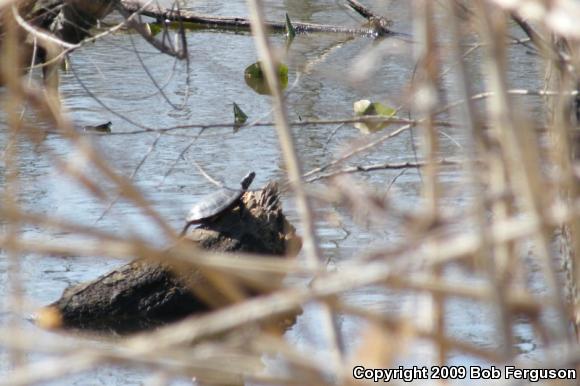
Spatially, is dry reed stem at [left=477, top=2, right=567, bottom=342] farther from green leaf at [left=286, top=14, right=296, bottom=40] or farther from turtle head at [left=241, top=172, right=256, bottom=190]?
green leaf at [left=286, top=14, right=296, bottom=40]

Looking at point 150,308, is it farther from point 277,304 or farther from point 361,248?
point 277,304

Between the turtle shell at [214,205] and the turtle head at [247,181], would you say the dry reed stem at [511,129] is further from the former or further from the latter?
the turtle head at [247,181]

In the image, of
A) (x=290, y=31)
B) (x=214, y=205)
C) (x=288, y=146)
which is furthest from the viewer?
(x=290, y=31)

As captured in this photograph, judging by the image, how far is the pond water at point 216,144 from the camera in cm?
499

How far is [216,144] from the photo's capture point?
8.22m

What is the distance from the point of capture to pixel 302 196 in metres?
1.29

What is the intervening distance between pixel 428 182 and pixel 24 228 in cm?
533

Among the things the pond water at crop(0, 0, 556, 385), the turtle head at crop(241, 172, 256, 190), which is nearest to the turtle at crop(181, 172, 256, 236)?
the pond water at crop(0, 0, 556, 385)

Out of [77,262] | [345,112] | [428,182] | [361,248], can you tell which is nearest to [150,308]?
[77,262]

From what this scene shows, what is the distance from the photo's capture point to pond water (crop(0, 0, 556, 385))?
499 centimetres

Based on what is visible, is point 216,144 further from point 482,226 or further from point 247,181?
point 482,226

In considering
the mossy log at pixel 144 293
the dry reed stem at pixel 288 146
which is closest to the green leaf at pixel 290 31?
the mossy log at pixel 144 293

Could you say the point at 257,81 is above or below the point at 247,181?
below

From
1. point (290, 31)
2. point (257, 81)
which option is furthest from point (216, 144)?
point (290, 31)
